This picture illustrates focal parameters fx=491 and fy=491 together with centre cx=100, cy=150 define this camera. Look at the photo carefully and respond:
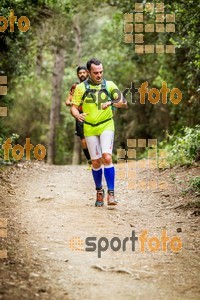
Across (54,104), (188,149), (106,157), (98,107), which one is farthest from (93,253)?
(54,104)

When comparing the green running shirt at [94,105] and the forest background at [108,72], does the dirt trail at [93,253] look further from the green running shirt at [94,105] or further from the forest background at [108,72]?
the forest background at [108,72]

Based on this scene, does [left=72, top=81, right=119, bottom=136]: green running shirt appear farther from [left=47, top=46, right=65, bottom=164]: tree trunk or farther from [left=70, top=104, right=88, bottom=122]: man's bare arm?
[left=47, top=46, right=65, bottom=164]: tree trunk

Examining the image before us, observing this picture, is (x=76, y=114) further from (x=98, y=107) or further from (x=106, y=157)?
(x=106, y=157)

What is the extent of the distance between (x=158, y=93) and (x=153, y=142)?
89.2 inches

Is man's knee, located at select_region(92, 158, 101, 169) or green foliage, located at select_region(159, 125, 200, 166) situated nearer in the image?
man's knee, located at select_region(92, 158, 101, 169)

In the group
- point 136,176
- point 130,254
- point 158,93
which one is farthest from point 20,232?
point 158,93

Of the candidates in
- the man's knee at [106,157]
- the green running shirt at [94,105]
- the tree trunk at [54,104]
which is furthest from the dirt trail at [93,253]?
the tree trunk at [54,104]

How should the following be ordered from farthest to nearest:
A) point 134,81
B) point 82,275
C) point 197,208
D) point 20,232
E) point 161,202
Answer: point 134,81 < point 161,202 < point 197,208 < point 20,232 < point 82,275

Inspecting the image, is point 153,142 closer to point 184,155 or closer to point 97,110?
point 184,155

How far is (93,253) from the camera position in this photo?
227 inches

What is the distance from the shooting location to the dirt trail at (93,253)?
4691 millimetres

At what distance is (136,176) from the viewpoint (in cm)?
1202

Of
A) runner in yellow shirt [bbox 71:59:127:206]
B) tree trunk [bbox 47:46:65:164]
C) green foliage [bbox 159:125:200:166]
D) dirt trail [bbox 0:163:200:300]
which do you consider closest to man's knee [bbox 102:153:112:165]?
runner in yellow shirt [bbox 71:59:127:206]

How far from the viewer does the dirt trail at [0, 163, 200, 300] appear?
4.69 meters
